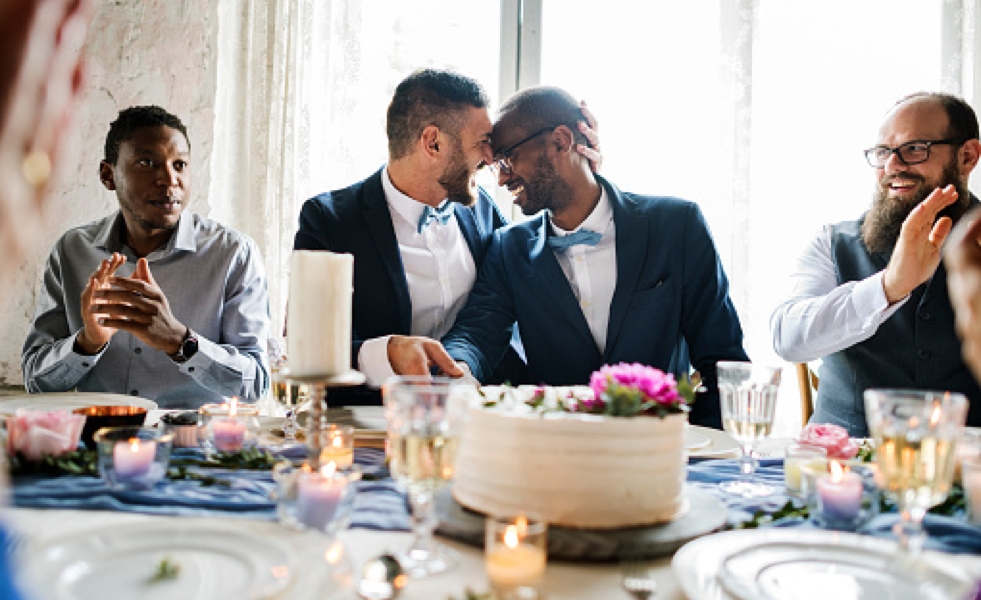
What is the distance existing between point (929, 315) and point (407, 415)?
2.20m

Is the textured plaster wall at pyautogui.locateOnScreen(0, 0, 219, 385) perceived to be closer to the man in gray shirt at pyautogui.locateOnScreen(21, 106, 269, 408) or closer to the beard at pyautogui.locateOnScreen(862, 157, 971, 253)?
the man in gray shirt at pyautogui.locateOnScreen(21, 106, 269, 408)

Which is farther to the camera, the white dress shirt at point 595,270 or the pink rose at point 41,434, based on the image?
the white dress shirt at point 595,270

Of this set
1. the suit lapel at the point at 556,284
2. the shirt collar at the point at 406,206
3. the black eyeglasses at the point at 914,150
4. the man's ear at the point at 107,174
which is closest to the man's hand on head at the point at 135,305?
the man's ear at the point at 107,174

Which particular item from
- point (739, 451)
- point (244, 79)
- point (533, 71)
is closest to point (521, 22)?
point (533, 71)

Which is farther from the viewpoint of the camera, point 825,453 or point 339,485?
point 825,453

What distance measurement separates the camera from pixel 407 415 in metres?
0.95

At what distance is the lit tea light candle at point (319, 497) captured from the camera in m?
1.00

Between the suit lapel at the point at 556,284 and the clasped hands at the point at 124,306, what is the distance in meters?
1.21

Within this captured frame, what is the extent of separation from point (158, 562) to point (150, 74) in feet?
11.4

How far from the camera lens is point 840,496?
3.57 ft

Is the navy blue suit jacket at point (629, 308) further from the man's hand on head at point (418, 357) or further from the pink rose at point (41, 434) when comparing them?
the pink rose at point (41, 434)

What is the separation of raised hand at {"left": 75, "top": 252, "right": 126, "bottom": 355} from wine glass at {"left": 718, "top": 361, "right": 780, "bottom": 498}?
1.65 metres

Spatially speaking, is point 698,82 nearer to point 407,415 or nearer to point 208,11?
point 208,11

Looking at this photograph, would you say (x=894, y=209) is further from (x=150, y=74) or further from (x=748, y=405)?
(x=150, y=74)
